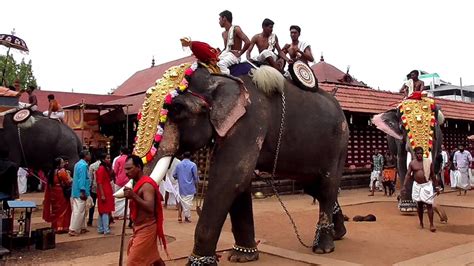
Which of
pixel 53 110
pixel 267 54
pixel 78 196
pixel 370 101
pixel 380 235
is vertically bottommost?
pixel 380 235

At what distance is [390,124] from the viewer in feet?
33.1

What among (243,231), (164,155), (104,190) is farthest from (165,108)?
(104,190)

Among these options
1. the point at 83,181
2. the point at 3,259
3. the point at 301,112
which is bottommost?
the point at 3,259

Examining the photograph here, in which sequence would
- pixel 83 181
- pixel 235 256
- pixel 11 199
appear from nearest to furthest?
pixel 235 256 → pixel 11 199 → pixel 83 181

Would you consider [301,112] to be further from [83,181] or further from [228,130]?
[83,181]

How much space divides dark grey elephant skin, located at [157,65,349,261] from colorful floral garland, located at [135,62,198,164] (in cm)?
5

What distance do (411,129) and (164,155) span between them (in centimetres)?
640

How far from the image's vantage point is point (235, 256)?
5773mm

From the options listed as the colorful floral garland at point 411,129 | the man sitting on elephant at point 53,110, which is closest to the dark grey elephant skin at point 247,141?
the colorful floral garland at point 411,129

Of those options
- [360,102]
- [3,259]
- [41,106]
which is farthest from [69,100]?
[3,259]

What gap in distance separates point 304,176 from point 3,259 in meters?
4.21

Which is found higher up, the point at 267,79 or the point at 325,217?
the point at 267,79

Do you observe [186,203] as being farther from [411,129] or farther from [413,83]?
[413,83]

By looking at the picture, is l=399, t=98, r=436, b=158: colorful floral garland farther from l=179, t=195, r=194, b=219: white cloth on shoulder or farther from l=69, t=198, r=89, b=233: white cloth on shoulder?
l=69, t=198, r=89, b=233: white cloth on shoulder
